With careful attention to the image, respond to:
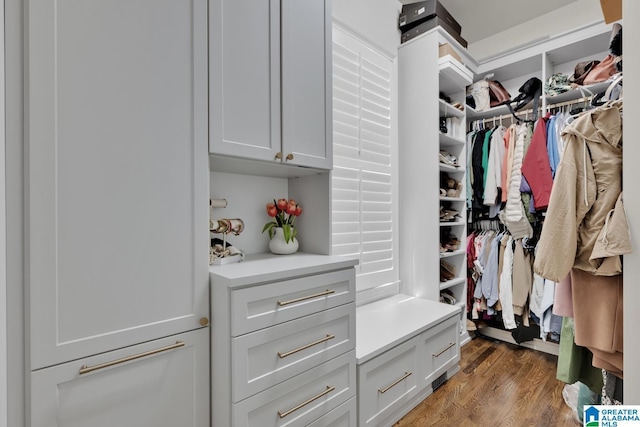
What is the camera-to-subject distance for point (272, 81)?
1.33m

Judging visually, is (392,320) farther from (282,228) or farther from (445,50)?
(445,50)

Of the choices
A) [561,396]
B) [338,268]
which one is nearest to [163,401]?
[338,268]

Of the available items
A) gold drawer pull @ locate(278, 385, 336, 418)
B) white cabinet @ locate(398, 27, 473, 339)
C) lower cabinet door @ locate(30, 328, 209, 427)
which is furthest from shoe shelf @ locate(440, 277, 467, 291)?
lower cabinet door @ locate(30, 328, 209, 427)

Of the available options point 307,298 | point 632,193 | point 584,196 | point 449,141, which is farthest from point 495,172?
point 307,298

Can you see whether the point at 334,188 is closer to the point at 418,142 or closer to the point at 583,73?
the point at 418,142

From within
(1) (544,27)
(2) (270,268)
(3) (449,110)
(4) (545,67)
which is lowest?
(2) (270,268)

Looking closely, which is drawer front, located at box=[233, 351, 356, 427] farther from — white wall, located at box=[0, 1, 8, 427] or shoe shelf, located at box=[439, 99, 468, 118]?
shoe shelf, located at box=[439, 99, 468, 118]

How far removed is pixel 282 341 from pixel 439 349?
4.21 ft

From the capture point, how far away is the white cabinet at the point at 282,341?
1067mm

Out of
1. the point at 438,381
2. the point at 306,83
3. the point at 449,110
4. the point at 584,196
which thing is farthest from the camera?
the point at 449,110

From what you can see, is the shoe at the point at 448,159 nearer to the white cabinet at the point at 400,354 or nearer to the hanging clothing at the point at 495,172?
the hanging clothing at the point at 495,172

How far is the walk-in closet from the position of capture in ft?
2.73

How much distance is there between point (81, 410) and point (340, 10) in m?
2.36

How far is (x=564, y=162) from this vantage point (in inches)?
48.1
